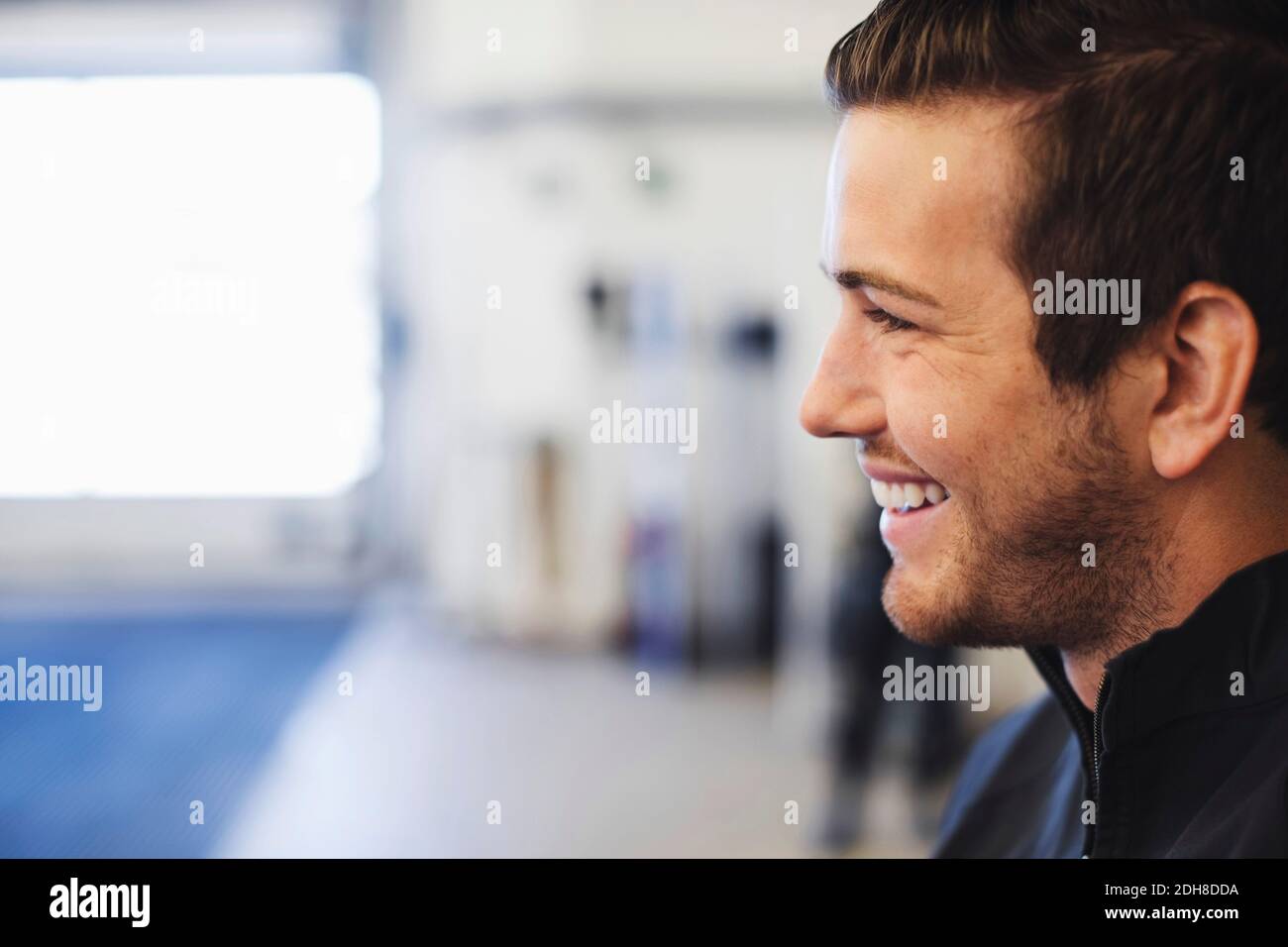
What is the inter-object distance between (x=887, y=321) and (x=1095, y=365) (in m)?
0.16

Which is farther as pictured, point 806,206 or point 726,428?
point 726,428

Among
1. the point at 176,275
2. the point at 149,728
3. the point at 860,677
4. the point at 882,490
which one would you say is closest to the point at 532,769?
the point at 860,677

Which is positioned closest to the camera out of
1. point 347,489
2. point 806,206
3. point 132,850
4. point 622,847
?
point 132,850

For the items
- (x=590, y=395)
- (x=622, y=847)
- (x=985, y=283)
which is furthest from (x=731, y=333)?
(x=985, y=283)

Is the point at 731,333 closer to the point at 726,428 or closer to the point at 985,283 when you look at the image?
the point at 726,428

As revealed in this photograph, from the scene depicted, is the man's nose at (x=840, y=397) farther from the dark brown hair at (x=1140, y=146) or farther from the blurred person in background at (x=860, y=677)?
the blurred person in background at (x=860, y=677)

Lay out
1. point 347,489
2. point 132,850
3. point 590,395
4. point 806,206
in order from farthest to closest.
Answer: point 347,489 → point 590,395 → point 806,206 → point 132,850

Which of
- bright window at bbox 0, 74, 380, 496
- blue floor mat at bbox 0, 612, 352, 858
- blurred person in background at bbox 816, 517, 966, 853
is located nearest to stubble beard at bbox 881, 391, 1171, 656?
blue floor mat at bbox 0, 612, 352, 858

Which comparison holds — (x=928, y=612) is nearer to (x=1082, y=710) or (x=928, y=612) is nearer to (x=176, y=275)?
(x=1082, y=710)

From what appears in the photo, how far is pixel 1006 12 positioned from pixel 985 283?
19 cm

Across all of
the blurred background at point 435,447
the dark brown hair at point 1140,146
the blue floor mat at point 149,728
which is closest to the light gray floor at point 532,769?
the blurred background at point 435,447

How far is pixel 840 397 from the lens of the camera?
880 mm

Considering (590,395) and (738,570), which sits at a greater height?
(590,395)

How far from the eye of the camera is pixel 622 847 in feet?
8.82
